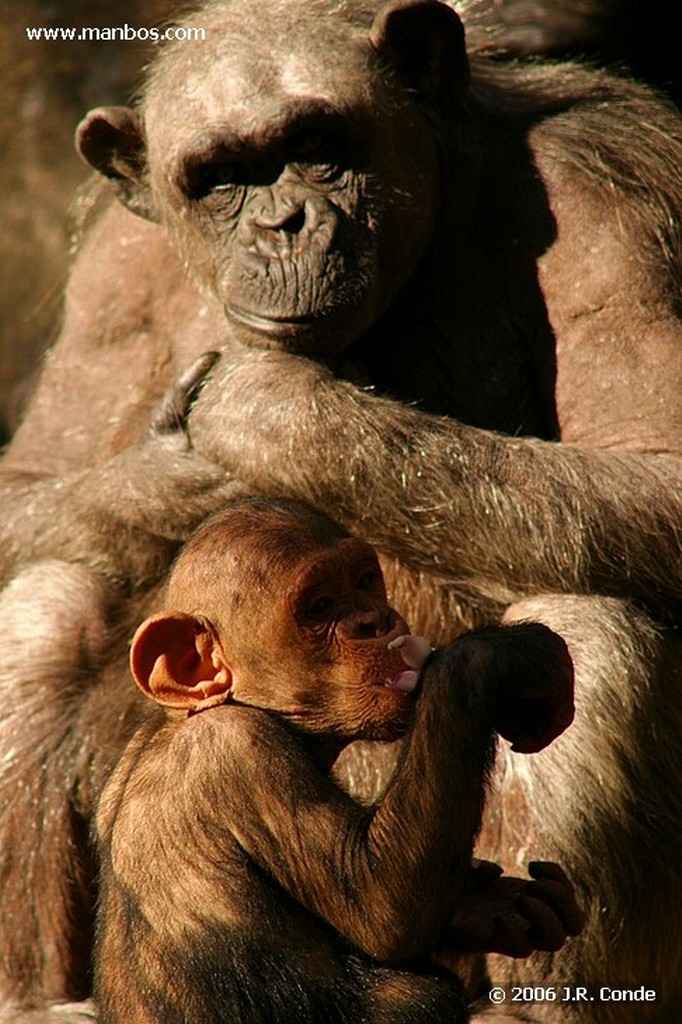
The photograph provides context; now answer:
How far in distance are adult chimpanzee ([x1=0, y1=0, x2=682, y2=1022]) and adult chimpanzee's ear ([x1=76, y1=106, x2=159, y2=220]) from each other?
0.4 inches

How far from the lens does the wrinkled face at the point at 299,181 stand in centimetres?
565

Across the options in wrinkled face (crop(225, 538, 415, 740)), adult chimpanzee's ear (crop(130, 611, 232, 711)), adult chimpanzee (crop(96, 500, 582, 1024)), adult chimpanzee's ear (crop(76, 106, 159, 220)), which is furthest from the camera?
adult chimpanzee's ear (crop(76, 106, 159, 220))

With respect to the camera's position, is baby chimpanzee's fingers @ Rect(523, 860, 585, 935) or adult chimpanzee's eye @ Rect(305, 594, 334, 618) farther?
adult chimpanzee's eye @ Rect(305, 594, 334, 618)

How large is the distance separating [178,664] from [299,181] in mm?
1873

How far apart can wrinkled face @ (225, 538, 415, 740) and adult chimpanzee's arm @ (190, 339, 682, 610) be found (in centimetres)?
102

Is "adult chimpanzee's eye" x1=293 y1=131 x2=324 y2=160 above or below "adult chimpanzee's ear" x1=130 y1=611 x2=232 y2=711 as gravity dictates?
above

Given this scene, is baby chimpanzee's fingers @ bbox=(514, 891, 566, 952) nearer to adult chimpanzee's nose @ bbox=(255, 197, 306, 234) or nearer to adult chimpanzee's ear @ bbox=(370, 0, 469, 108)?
adult chimpanzee's nose @ bbox=(255, 197, 306, 234)

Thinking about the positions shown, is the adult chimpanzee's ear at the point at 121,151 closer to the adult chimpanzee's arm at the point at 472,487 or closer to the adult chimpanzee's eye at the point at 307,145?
the adult chimpanzee's eye at the point at 307,145

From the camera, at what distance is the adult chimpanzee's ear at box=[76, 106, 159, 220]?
6559mm

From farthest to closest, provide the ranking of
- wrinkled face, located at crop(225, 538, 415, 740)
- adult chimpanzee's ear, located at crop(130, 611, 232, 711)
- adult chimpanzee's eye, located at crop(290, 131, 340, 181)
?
adult chimpanzee's eye, located at crop(290, 131, 340, 181)
adult chimpanzee's ear, located at crop(130, 611, 232, 711)
wrinkled face, located at crop(225, 538, 415, 740)

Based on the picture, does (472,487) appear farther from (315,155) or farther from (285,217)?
(315,155)

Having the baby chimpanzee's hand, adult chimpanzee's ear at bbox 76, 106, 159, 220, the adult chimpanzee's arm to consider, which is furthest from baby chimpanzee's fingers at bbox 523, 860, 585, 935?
adult chimpanzee's ear at bbox 76, 106, 159, 220

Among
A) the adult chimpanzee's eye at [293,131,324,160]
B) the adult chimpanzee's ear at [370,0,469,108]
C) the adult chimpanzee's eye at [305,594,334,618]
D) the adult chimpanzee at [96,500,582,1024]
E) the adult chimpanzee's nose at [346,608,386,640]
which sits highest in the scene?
the adult chimpanzee's ear at [370,0,469,108]

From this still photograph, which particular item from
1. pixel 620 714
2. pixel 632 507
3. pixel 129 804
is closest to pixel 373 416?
pixel 632 507
